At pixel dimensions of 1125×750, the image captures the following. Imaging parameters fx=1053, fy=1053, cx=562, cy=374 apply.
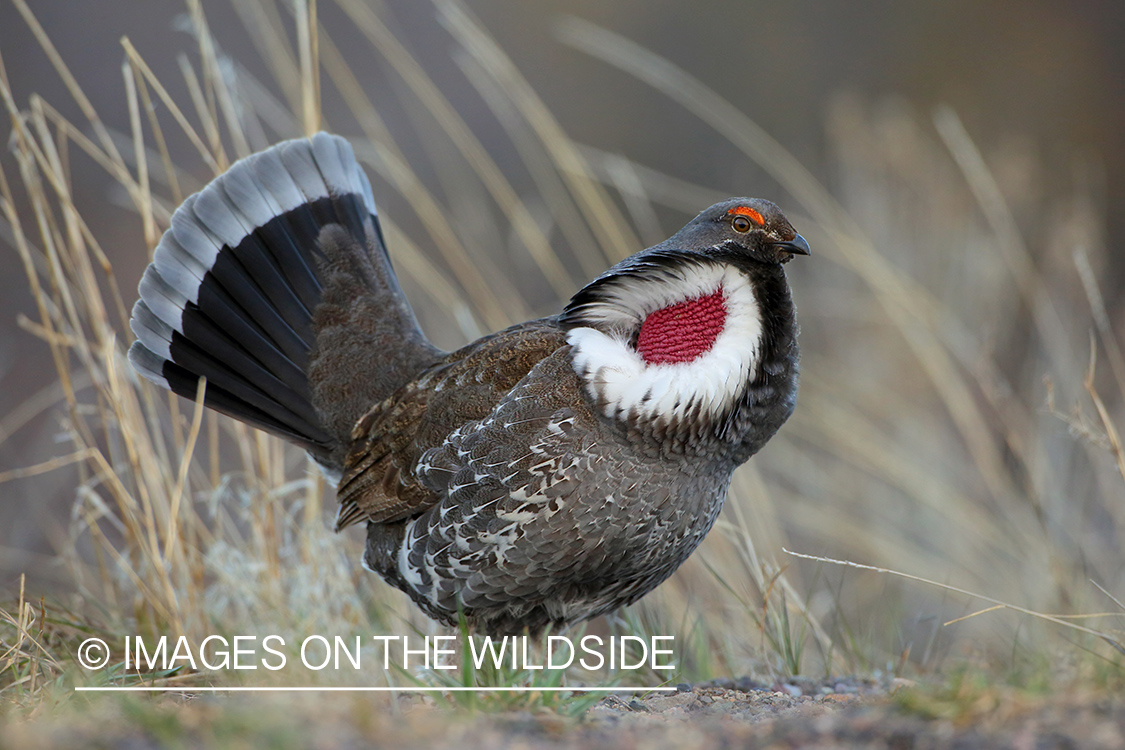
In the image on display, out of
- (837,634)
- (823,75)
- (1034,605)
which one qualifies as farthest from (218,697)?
(823,75)

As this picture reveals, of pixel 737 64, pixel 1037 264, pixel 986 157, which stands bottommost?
pixel 1037 264

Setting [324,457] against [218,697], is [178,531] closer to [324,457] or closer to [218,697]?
[324,457]

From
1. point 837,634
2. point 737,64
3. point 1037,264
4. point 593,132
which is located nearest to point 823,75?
point 737,64

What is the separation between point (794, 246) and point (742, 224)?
182mm

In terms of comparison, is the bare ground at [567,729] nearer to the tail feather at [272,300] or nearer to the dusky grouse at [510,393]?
the dusky grouse at [510,393]

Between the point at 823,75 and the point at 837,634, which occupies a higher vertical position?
the point at 823,75

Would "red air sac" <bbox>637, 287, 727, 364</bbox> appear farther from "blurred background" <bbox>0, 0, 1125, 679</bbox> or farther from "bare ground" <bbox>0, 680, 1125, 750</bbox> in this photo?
"bare ground" <bbox>0, 680, 1125, 750</bbox>

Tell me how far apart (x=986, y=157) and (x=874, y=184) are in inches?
88.9

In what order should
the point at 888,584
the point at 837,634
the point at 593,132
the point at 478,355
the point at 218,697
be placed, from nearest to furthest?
the point at 218,697, the point at 478,355, the point at 837,634, the point at 888,584, the point at 593,132

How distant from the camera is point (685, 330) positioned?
3328mm

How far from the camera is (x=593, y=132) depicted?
43.9ft

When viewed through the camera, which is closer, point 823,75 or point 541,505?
point 541,505

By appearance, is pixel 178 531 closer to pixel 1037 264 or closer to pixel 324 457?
pixel 324 457

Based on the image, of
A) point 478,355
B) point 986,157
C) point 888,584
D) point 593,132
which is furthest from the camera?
point 593,132
